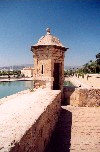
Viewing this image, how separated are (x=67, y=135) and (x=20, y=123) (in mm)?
3801

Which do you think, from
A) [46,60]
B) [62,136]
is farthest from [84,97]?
[62,136]

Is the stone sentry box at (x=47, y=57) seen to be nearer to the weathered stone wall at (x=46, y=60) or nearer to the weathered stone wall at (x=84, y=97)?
the weathered stone wall at (x=46, y=60)

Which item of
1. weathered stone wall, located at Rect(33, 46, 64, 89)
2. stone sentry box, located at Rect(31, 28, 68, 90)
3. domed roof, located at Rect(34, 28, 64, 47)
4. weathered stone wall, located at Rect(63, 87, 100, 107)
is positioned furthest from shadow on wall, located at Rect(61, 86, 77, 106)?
domed roof, located at Rect(34, 28, 64, 47)

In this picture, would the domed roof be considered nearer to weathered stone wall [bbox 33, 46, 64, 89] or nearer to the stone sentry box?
the stone sentry box

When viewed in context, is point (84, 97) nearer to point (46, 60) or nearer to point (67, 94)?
point (67, 94)

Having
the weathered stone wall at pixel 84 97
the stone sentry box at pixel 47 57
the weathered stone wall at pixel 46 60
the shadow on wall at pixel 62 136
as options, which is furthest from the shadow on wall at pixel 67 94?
the shadow on wall at pixel 62 136

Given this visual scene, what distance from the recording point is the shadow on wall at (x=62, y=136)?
6.20 metres

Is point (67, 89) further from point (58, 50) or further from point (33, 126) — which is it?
point (33, 126)

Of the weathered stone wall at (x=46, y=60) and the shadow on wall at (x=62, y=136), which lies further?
the weathered stone wall at (x=46, y=60)

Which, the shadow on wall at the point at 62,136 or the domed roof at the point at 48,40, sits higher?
the domed roof at the point at 48,40

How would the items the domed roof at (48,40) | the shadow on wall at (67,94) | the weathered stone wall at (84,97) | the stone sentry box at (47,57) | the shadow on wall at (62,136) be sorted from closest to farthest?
the shadow on wall at (62,136)
the stone sentry box at (47,57)
the weathered stone wall at (84,97)
the domed roof at (48,40)
the shadow on wall at (67,94)

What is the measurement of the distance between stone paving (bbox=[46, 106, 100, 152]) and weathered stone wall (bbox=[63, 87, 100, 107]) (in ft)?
2.59

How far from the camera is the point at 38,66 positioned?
38.8ft

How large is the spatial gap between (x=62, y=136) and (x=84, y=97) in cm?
478
